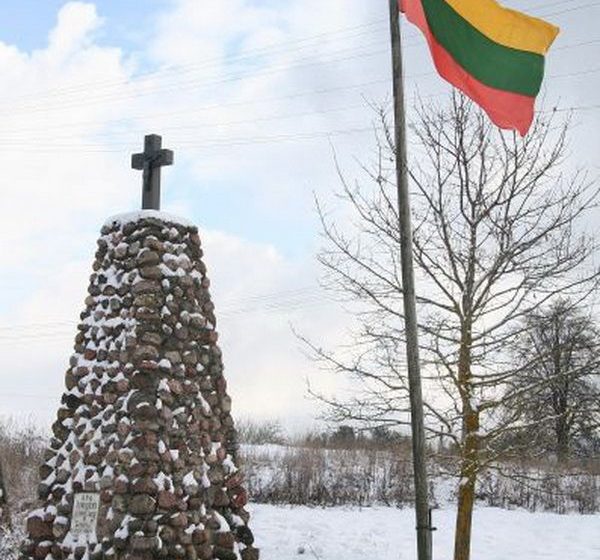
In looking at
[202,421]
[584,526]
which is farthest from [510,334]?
[584,526]

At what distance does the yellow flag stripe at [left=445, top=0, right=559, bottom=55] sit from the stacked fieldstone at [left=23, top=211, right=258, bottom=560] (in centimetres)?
313

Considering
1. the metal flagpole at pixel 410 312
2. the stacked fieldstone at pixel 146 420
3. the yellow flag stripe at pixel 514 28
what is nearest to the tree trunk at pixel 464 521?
the stacked fieldstone at pixel 146 420

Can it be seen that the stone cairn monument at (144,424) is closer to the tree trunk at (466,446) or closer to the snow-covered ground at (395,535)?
the tree trunk at (466,446)

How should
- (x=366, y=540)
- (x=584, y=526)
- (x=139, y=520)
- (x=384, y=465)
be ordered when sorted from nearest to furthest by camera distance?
(x=139, y=520) → (x=366, y=540) → (x=584, y=526) → (x=384, y=465)

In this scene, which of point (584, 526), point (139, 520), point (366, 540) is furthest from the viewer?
point (584, 526)

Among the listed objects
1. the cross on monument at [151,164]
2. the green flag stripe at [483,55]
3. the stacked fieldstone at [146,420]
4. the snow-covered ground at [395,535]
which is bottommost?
the snow-covered ground at [395,535]

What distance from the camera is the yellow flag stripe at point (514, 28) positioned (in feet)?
22.6

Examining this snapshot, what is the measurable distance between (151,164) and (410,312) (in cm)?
305

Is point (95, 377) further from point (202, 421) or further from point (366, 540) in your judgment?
point (366, 540)

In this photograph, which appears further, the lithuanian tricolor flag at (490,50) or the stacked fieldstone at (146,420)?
the lithuanian tricolor flag at (490,50)

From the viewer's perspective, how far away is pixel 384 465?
22.6m

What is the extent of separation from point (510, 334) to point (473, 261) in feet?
3.49

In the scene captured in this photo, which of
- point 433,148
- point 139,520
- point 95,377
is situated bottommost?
point 139,520

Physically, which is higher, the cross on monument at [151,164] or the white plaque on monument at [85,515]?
the cross on monument at [151,164]
